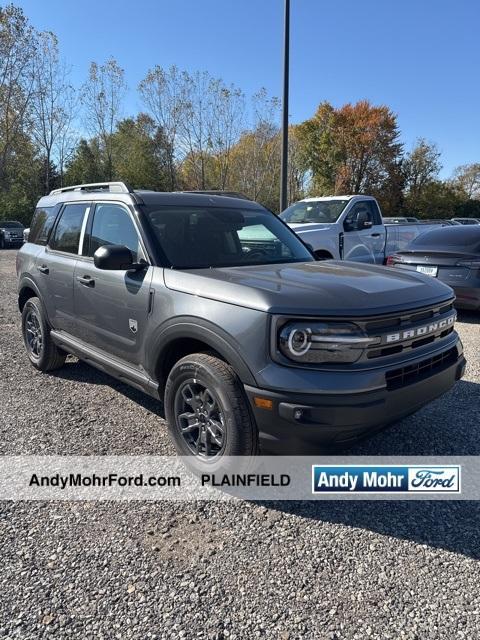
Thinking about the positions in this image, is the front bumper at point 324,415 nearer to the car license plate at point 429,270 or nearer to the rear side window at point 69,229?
the rear side window at point 69,229

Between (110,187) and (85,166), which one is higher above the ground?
(85,166)

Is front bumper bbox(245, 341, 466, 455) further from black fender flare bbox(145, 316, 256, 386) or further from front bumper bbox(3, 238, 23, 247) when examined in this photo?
front bumper bbox(3, 238, 23, 247)

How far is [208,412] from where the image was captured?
293cm

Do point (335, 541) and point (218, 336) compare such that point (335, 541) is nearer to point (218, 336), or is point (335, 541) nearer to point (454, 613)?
point (454, 613)

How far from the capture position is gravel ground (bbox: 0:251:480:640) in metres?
2.02

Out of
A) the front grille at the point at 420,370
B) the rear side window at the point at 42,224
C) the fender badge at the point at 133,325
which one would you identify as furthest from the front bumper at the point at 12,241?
the front grille at the point at 420,370

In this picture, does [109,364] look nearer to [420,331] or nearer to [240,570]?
[240,570]

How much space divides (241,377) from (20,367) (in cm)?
363

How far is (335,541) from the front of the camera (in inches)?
101

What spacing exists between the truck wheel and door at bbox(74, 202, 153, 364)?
53cm

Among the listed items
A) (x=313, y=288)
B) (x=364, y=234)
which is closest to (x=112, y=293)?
(x=313, y=288)

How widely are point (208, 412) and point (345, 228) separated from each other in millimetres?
7291

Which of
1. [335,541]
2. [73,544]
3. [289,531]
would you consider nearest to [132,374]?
[73,544]

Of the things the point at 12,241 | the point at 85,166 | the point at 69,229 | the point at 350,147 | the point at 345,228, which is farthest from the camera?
the point at 350,147
